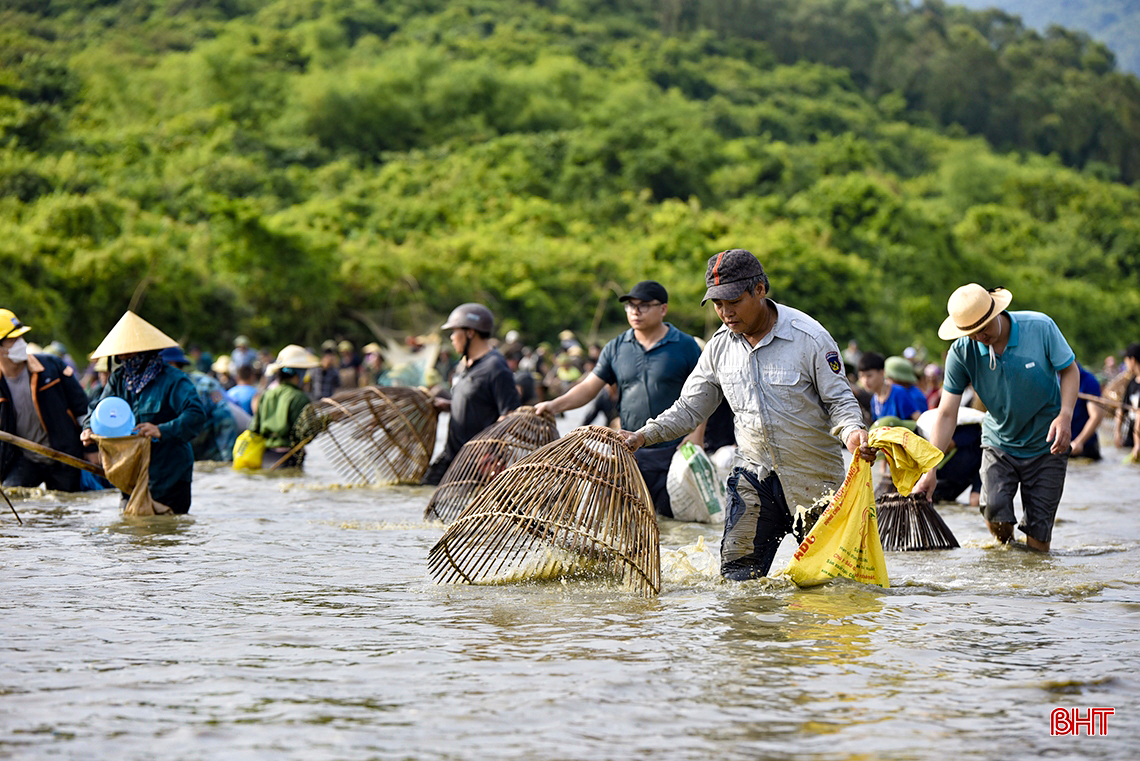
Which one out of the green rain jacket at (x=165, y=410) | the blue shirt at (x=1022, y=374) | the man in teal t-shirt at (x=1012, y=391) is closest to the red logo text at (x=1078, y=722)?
the man in teal t-shirt at (x=1012, y=391)

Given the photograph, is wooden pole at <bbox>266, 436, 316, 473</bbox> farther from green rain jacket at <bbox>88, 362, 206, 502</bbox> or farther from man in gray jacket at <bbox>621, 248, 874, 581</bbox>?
man in gray jacket at <bbox>621, 248, 874, 581</bbox>

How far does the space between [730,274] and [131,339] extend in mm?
4326

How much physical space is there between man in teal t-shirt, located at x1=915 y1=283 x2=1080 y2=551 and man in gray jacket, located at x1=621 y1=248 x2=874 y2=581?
1.30 meters

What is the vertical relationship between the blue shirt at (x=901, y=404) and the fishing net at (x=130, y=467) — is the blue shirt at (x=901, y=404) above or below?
above

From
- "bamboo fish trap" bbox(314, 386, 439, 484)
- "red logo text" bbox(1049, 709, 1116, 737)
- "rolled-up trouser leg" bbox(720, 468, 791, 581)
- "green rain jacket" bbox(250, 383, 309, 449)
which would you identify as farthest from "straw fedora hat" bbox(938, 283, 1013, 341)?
"green rain jacket" bbox(250, 383, 309, 449)

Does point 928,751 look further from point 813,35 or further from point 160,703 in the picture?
point 813,35

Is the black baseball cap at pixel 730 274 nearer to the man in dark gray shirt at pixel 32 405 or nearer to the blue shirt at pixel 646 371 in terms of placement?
the blue shirt at pixel 646 371

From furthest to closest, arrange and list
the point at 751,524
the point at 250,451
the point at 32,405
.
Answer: the point at 250,451, the point at 32,405, the point at 751,524

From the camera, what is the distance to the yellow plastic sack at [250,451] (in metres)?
12.3

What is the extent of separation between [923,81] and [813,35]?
11.1 m

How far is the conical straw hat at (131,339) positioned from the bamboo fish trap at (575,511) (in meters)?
2.77

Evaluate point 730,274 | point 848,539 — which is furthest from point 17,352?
point 848,539

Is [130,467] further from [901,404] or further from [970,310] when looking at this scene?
[901,404]

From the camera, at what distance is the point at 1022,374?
259 inches
